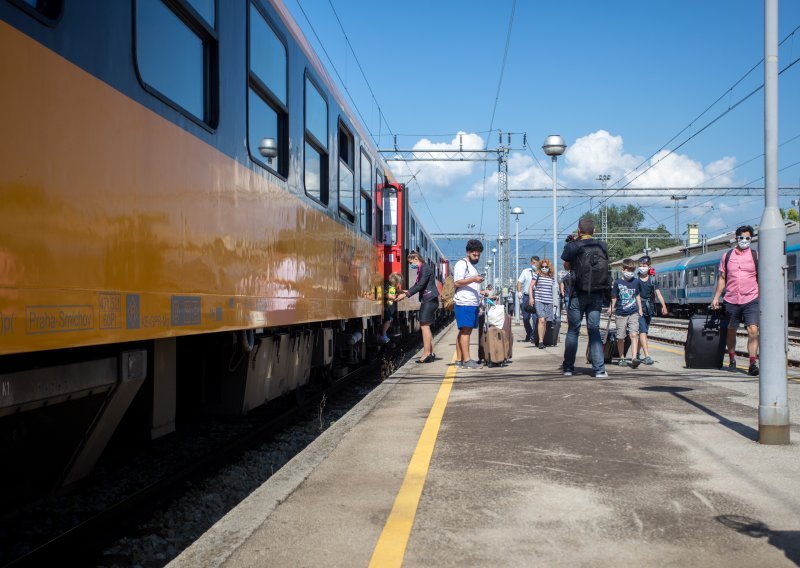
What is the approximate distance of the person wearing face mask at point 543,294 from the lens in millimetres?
14477

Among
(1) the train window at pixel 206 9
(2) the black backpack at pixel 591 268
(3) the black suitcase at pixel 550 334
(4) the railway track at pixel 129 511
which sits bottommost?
(4) the railway track at pixel 129 511

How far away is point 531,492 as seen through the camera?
4.29 meters

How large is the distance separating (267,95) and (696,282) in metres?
37.0

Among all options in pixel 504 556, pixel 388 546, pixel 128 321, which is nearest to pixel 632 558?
pixel 504 556

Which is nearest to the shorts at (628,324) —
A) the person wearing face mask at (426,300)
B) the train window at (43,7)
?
the person wearing face mask at (426,300)

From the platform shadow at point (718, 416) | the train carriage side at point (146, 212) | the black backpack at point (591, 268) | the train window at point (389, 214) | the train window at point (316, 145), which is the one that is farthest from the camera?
the train window at point (389, 214)

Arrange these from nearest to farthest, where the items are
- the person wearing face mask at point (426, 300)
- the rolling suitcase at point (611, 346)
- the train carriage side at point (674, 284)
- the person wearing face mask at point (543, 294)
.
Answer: the rolling suitcase at point (611, 346) < the person wearing face mask at point (426, 300) < the person wearing face mask at point (543, 294) < the train carriage side at point (674, 284)

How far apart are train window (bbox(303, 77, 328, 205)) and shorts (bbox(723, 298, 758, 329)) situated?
16.2ft

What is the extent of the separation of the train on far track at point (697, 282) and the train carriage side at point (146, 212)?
2696 cm

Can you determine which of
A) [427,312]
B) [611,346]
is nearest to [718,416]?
[611,346]

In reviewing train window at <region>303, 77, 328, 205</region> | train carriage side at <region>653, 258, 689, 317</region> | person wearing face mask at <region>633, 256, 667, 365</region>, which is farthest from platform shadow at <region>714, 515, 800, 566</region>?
train carriage side at <region>653, 258, 689, 317</region>

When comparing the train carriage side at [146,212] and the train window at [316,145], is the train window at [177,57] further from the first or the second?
the train window at [316,145]

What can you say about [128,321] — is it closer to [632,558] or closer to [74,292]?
[74,292]

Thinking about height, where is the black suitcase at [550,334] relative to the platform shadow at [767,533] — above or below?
above
